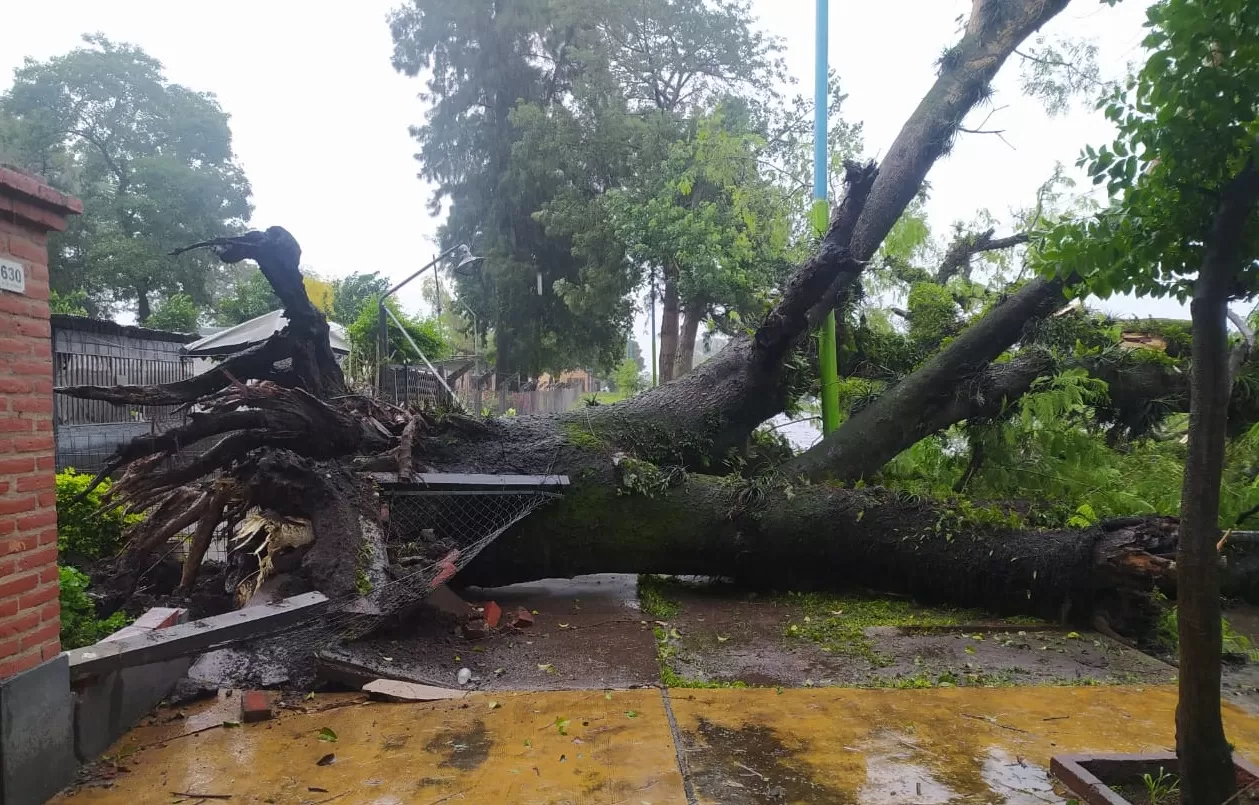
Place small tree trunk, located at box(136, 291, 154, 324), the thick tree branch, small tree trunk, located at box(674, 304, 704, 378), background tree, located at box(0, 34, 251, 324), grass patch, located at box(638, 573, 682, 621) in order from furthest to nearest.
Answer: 1. small tree trunk, located at box(136, 291, 154, 324)
2. background tree, located at box(0, 34, 251, 324)
3. small tree trunk, located at box(674, 304, 704, 378)
4. the thick tree branch
5. grass patch, located at box(638, 573, 682, 621)

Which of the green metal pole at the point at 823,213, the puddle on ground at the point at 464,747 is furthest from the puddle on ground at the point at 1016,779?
the green metal pole at the point at 823,213

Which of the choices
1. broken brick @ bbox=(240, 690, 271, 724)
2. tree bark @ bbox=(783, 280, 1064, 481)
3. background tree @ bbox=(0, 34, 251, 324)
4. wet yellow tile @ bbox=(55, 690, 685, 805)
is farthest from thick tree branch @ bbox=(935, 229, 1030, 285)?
background tree @ bbox=(0, 34, 251, 324)

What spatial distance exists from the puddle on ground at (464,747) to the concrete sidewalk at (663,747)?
12mm

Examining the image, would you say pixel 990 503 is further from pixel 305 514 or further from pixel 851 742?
pixel 305 514

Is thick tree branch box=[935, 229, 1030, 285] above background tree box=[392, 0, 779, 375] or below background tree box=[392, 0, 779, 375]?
below

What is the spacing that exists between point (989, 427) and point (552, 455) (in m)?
4.33

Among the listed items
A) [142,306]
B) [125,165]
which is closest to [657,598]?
[142,306]

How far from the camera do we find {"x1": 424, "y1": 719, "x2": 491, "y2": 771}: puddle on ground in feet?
10.8

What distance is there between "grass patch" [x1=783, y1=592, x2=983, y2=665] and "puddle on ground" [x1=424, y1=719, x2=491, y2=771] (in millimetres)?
2387

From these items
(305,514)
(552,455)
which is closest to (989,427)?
(552,455)

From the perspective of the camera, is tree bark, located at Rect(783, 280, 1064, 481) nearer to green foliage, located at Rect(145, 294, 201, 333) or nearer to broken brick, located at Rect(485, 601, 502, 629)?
broken brick, located at Rect(485, 601, 502, 629)

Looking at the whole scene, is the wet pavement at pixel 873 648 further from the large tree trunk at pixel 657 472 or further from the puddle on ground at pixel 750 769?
the puddle on ground at pixel 750 769

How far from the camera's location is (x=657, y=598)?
6309mm

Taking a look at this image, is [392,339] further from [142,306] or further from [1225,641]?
[142,306]
